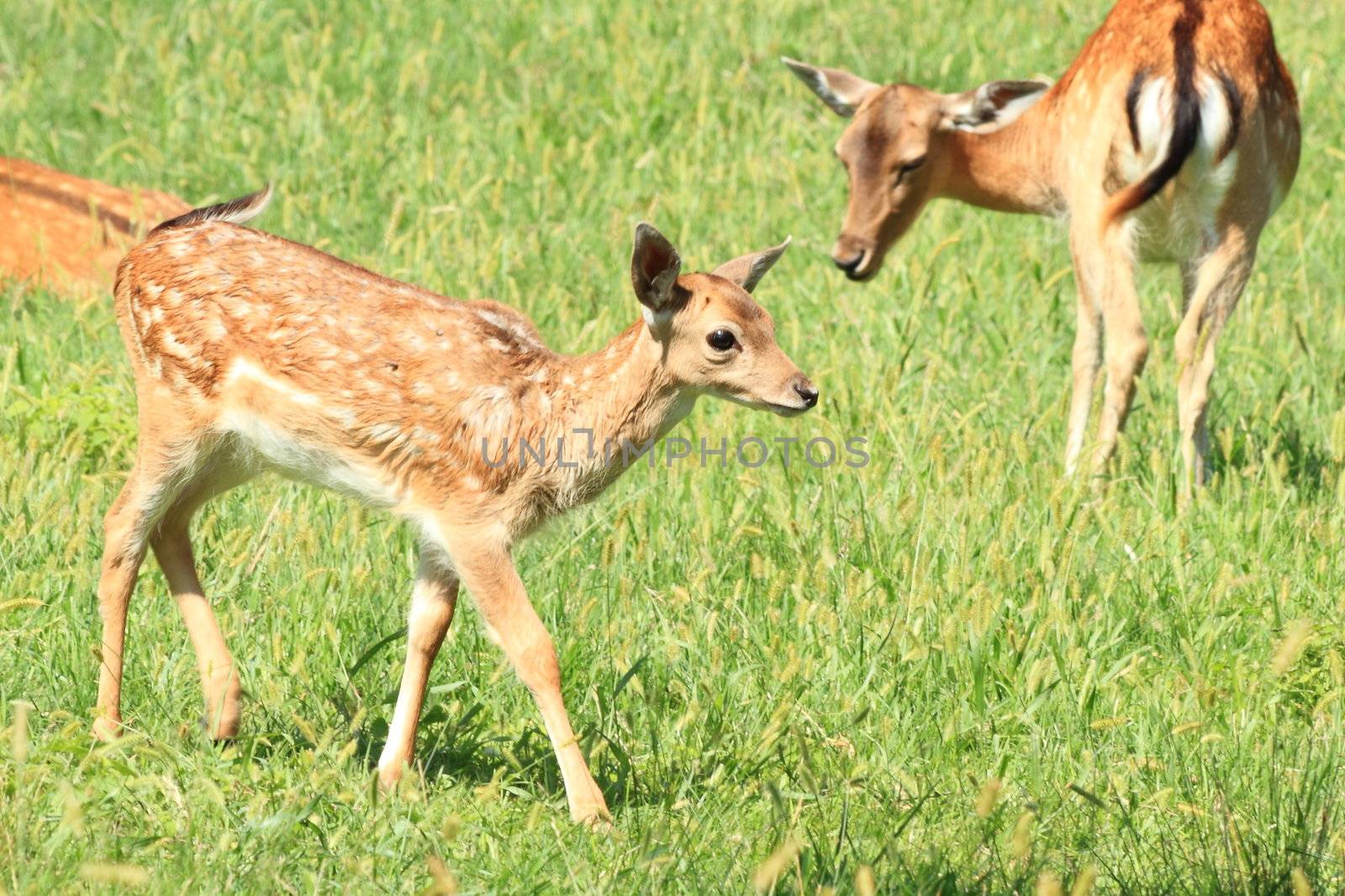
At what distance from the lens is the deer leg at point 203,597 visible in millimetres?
4461

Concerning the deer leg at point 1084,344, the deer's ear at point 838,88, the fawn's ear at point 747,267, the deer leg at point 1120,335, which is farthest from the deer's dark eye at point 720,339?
the deer's ear at point 838,88

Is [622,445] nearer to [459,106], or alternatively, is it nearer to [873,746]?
[873,746]

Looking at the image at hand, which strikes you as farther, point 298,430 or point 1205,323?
point 1205,323

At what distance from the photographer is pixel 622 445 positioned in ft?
14.8

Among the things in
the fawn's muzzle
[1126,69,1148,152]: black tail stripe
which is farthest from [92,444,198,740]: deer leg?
[1126,69,1148,152]: black tail stripe

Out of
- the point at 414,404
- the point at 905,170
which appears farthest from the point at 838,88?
the point at 414,404

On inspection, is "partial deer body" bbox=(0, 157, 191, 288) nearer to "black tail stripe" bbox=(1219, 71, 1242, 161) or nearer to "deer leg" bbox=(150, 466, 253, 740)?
"deer leg" bbox=(150, 466, 253, 740)

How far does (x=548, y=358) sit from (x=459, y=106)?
16.8 ft

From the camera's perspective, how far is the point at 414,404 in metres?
4.46

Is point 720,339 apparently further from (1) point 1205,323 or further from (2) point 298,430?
(1) point 1205,323

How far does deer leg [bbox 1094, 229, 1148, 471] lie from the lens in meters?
6.86

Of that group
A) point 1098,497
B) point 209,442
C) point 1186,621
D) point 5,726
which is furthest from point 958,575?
point 5,726

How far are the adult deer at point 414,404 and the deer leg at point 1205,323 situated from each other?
104 inches

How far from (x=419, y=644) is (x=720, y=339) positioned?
115 cm
